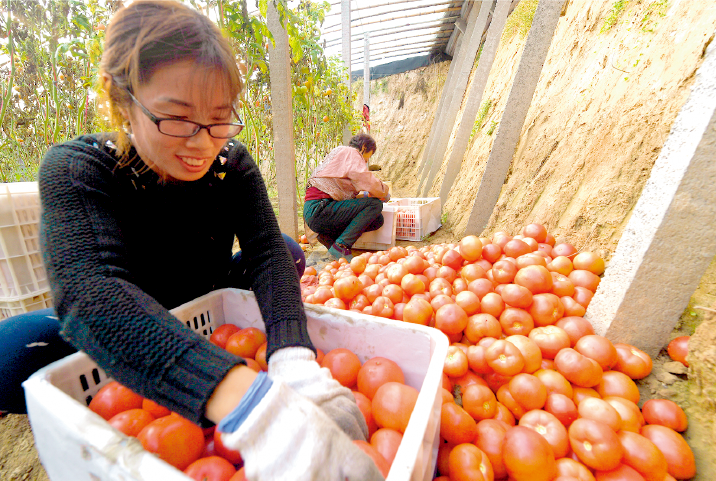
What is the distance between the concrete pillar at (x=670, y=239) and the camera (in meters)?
1.05

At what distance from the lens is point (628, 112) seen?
80.3 inches

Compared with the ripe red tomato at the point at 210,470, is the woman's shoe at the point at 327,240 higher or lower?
lower

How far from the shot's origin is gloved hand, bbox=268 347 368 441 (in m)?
0.74

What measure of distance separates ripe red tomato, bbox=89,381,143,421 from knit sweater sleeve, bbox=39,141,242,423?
325 millimetres

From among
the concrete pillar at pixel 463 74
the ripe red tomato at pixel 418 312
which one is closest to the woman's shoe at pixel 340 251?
the ripe red tomato at pixel 418 312

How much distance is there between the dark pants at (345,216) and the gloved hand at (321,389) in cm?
290

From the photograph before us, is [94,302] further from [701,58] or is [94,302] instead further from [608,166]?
[701,58]

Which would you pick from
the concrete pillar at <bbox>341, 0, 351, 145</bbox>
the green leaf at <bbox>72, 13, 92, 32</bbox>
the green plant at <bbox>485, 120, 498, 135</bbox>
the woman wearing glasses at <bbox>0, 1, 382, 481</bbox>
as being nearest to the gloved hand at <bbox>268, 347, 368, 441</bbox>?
the woman wearing glasses at <bbox>0, 1, 382, 481</bbox>

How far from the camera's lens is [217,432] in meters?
0.84

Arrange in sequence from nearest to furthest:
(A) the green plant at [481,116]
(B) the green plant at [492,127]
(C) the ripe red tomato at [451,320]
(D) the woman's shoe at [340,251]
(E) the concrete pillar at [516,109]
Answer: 1. (C) the ripe red tomato at [451,320]
2. (E) the concrete pillar at [516,109]
3. (D) the woman's shoe at [340,251]
4. (B) the green plant at [492,127]
5. (A) the green plant at [481,116]

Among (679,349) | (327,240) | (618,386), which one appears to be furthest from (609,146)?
(327,240)

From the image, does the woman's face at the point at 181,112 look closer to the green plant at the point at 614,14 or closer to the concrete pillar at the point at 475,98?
the green plant at the point at 614,14

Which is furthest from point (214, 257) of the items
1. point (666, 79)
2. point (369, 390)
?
point (666, 79)

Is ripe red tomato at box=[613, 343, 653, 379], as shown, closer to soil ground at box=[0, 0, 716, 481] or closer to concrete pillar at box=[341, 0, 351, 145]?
soil ground at box=[0, 0, 716, 481]
